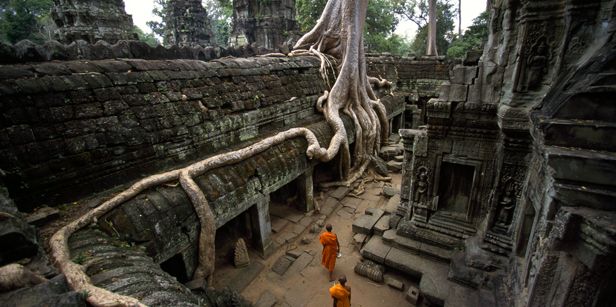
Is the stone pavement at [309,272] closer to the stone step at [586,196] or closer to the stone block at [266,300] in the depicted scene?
the stone block at [266,300]

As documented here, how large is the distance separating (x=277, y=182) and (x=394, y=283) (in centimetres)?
300

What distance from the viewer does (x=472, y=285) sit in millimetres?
4387

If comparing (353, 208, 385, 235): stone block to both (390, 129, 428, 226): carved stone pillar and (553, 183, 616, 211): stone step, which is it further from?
(553, 183, 616, 211): stone step

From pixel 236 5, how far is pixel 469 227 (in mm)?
18722

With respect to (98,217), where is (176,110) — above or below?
above

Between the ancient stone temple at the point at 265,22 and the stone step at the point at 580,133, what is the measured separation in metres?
16.4

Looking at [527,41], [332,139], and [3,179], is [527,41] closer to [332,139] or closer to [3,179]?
[332,139]

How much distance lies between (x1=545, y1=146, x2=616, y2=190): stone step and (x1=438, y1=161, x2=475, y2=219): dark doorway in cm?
250

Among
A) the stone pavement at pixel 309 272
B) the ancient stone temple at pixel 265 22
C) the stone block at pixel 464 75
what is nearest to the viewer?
the stone block at pixel 464 75

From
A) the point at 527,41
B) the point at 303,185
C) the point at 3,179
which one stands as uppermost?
the point at 527,41

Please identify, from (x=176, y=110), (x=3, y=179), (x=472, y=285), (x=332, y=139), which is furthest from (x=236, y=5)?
(x=472, y=285)

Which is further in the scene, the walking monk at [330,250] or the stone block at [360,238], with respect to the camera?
the stone block at [360,238]

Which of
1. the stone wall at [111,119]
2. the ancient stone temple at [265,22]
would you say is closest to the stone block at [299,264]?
the stone wall at [111,119]

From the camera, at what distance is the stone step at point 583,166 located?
2.37m
